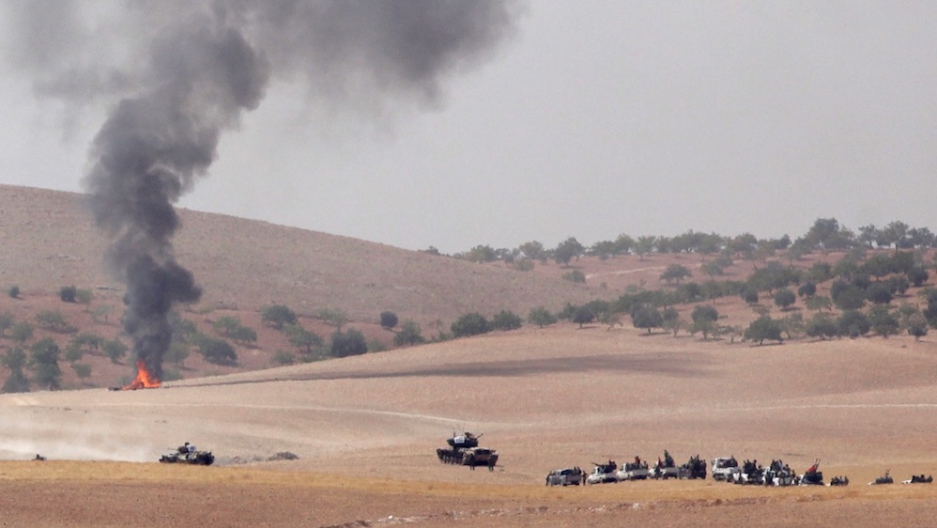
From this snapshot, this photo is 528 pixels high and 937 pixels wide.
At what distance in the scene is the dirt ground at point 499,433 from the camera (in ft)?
112

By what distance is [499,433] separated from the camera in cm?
6278

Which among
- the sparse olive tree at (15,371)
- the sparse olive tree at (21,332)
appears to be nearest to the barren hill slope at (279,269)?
the sparse olive tree at (21,332)

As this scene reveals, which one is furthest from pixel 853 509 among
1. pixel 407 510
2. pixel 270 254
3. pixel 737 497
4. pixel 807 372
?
pixel 270 254

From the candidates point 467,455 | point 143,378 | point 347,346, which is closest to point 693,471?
point 467,455

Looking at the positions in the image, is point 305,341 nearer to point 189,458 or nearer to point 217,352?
point 217,352

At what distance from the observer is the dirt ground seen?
112 ft

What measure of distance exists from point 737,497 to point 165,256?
5258 cm

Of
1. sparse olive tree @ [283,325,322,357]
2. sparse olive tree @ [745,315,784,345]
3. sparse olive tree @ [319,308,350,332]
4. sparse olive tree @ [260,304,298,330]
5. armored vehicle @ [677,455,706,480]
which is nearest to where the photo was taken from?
armored vehicle @ [677,455,706,480]

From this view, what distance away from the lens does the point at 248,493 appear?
36.2 meters

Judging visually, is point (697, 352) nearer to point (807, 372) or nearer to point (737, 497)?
point (807, 372)

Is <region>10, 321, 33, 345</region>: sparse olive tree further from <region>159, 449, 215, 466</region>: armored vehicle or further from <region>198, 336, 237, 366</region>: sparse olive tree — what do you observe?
<region>159, 449, 215, 466</region>: armored vehicle

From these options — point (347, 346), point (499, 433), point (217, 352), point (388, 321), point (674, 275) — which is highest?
point (674, 275)

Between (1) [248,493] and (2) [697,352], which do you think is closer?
(1) [248,493]

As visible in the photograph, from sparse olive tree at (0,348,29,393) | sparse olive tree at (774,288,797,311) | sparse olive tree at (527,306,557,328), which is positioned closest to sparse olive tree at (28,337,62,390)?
sparse olive tree at (0,348,29,393)
